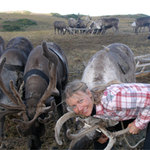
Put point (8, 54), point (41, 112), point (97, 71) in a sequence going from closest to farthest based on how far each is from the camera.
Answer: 1. point (41, 112)
2. point (97, 71)
3. point (8, 54)

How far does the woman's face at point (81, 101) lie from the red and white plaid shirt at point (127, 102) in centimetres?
14

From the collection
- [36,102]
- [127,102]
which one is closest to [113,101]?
[127,102]

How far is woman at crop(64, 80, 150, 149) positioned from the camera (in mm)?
1863

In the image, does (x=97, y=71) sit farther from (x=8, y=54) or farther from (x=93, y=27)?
(x=93, y=27)

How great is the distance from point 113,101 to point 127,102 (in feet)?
0.50

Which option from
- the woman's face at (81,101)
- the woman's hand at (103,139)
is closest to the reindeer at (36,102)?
the woman's hand at (103,139)

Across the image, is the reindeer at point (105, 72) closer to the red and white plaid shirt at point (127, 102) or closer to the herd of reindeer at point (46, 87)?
the herd of reindeer at point (46, 87)

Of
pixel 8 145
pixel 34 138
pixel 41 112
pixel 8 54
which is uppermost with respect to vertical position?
pixel 8 54

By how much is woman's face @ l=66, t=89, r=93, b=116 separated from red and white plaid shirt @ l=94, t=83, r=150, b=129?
14 centimetres

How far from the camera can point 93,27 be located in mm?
20750

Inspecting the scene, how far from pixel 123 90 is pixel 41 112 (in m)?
1.40

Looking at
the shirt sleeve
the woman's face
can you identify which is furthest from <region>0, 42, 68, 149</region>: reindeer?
the shirt sleeve

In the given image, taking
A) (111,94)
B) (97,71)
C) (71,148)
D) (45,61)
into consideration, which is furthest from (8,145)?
(111,94)

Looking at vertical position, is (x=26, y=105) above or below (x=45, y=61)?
below
